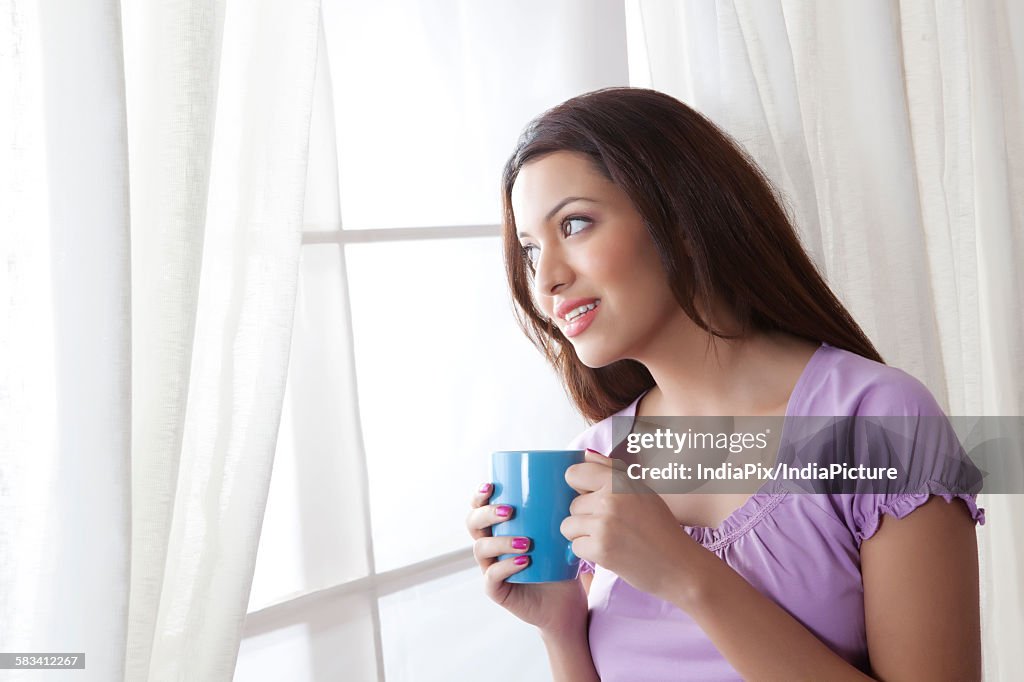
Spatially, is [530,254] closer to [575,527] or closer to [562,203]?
[562,203]

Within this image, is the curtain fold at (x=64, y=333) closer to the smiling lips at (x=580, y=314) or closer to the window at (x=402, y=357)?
the window at (x=402, y=357)

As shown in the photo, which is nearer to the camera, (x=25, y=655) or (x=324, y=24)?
(x=25, y=655)

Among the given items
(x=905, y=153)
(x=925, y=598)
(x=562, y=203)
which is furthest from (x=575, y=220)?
(x=905, y=153)

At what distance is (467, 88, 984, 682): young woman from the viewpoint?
88 cm

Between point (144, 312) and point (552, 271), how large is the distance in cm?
46

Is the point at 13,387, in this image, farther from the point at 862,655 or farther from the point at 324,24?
the point at 862,655

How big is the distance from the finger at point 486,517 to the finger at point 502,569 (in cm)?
4

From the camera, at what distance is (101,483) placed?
64 cm

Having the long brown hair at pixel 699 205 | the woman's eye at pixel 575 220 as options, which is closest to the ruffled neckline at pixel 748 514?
the long brown hair at pixel 699 205

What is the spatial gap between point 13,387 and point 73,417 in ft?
0.16

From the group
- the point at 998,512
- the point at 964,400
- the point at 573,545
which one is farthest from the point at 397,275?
the point at 998,512

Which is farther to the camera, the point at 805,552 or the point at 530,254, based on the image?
the point at 530,254

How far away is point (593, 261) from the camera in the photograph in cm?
100

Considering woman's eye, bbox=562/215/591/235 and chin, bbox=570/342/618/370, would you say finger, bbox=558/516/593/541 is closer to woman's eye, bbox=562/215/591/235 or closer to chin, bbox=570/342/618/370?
chin, bbox=570/342/618/370
